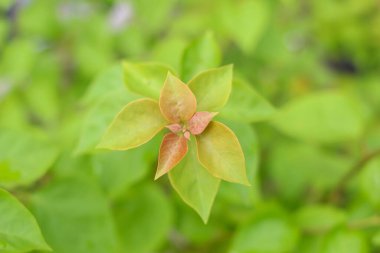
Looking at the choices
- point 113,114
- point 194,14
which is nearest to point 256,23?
point 194,14

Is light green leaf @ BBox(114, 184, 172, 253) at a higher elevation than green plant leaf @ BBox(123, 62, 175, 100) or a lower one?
lower

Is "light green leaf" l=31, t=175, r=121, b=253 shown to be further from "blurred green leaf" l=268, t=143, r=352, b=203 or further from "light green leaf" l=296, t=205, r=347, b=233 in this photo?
"blurred green leaf" l=268, t=143, r=352, b=203

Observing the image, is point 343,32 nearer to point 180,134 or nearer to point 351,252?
point 351,252

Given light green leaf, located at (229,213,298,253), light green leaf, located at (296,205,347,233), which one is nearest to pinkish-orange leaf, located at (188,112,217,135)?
light green leaf, located at (229,213,298,253)

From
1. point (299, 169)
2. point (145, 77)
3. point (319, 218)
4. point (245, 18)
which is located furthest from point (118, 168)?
point (299, 169)

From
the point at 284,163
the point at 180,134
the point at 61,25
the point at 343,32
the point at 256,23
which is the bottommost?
the point at 284,163

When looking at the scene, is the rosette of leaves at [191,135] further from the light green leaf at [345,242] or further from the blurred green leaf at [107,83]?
the light green leaf at [345,242]
